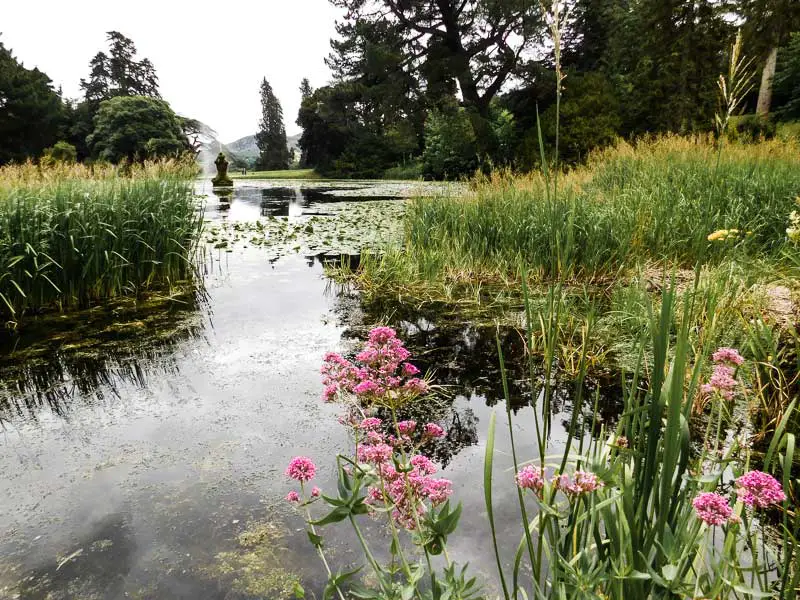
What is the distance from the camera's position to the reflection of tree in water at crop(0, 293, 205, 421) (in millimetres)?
3119

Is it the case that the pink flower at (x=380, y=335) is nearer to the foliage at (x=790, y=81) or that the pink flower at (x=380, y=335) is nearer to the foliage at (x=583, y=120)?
the foliage at (x=583, y=120)

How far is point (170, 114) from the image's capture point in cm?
3650

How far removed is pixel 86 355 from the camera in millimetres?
3717

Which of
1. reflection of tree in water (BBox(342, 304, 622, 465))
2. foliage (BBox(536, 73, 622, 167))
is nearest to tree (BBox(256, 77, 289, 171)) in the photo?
foliage (BBox(536, 73, 622, 167))

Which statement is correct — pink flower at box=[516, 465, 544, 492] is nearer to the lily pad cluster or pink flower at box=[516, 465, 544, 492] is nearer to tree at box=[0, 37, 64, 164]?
the lily pad cluster

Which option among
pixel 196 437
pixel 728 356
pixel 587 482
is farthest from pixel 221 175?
pixel 587 482

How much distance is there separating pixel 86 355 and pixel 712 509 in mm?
4128

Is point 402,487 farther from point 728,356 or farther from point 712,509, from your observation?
point 728,356

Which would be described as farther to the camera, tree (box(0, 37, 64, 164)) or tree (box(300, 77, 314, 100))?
tree (box(300, 77, 314, 100))

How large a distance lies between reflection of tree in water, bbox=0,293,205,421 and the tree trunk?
79.5 ft

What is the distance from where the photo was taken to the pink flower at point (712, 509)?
0.89 m

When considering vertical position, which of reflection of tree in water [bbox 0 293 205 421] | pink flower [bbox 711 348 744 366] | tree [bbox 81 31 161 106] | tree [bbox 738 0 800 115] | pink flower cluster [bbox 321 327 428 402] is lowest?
→ reflection of tree in water [bbox 0 293 205 421]

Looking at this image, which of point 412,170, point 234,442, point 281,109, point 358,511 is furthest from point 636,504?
point 281,109

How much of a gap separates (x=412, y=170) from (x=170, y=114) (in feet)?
70.4
